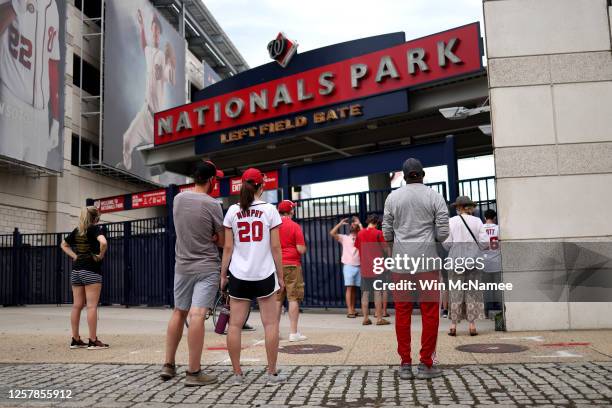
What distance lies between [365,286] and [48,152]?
18.4 metres

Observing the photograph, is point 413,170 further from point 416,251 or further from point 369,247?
point 369,247

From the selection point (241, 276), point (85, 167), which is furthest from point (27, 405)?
point (85, 167)

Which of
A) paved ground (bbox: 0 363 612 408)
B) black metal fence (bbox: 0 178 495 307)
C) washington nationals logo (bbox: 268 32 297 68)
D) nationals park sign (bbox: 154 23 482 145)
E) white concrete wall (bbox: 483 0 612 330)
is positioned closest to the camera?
paved ground (bbox: 0 363 612 408)

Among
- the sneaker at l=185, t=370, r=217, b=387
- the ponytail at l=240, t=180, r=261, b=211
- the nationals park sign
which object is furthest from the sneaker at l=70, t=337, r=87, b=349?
the nationals park sign

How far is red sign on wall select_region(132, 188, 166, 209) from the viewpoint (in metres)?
15.4

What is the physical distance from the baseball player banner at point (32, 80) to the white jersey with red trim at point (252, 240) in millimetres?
19521

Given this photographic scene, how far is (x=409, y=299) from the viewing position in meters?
5.23

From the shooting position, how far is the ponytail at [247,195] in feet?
16.6

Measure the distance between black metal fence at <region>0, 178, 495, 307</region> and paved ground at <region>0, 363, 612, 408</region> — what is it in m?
5.76

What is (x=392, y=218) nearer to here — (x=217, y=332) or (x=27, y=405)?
(x=27, y=405)

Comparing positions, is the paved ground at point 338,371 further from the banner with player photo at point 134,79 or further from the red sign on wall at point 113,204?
the banner with player photo at point 134,79

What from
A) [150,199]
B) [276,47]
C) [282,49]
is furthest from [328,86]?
[150,199]

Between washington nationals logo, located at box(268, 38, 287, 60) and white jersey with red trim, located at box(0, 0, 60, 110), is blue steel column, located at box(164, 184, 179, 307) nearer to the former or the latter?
washington nationals logo, located at box(268, 38, 287, 60)

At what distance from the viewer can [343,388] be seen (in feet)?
15.3
